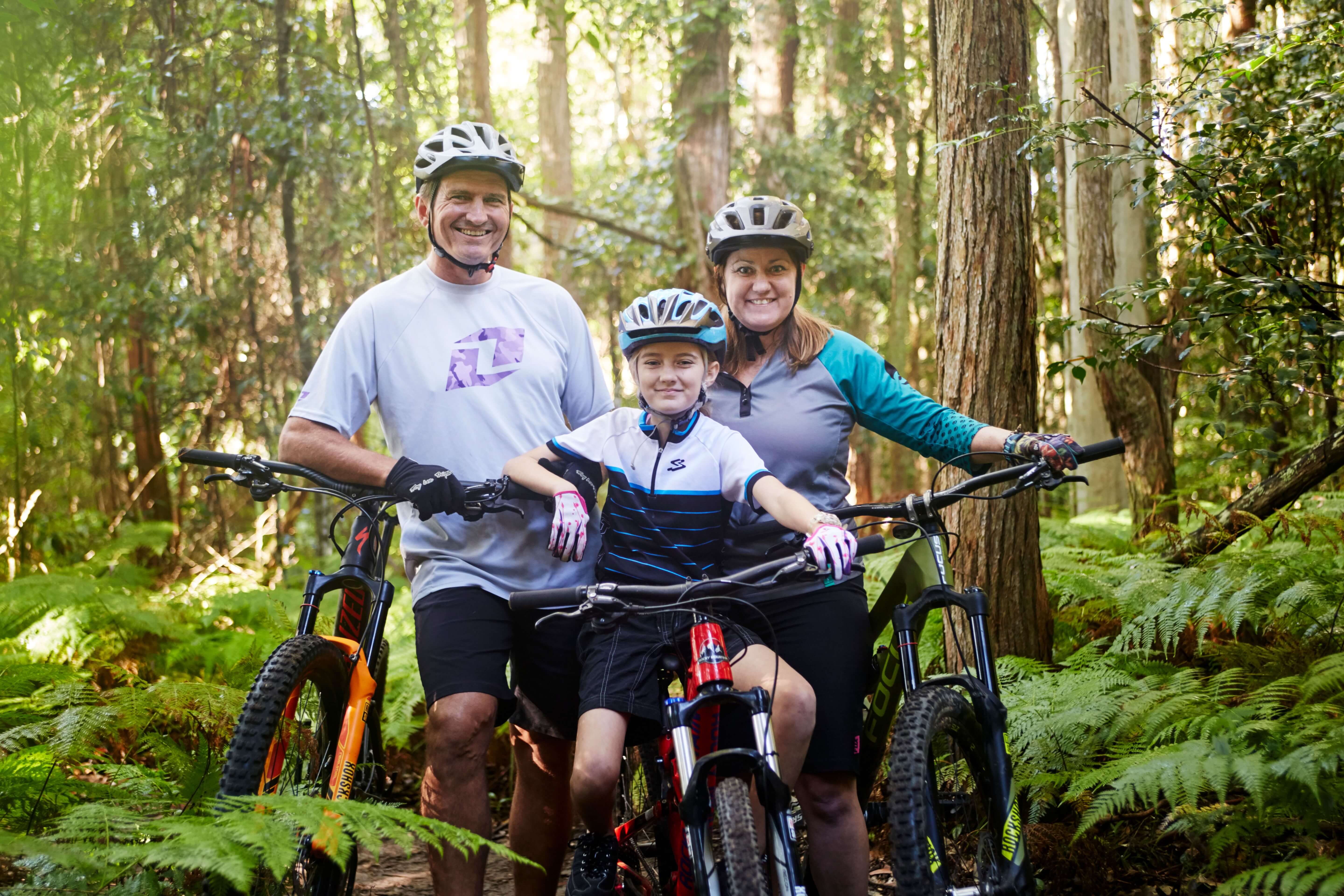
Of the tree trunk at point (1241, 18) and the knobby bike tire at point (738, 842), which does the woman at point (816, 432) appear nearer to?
the knobby bike tire at point (738, 842)

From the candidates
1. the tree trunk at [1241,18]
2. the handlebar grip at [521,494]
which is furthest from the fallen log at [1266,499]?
the handlebar grip at [521,494]

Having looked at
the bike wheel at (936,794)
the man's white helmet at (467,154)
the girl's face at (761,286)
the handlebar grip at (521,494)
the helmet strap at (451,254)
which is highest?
the man's white helmet at (467,154)

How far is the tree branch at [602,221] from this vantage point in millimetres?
11859

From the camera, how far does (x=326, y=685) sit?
3221 mm

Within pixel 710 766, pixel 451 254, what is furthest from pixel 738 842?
pixel 451 254

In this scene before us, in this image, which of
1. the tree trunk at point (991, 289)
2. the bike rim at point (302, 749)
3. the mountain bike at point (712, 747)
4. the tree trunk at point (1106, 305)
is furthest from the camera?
the tree trunk at point (1106, 305)

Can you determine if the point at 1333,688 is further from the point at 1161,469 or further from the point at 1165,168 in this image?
the point at 1161,469

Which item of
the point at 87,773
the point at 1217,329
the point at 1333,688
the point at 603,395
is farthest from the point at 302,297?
the point at 1333,688

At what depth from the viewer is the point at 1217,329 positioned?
4180 mm

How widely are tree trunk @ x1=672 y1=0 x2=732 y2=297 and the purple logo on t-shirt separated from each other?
27.5ft

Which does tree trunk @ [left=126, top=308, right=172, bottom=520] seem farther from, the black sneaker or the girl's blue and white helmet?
the black sneaker

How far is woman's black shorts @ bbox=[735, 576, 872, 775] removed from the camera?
326 cm

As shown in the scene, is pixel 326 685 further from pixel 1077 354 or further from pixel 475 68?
pixel 475 68

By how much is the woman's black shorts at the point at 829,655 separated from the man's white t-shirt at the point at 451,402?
753 millimetres
